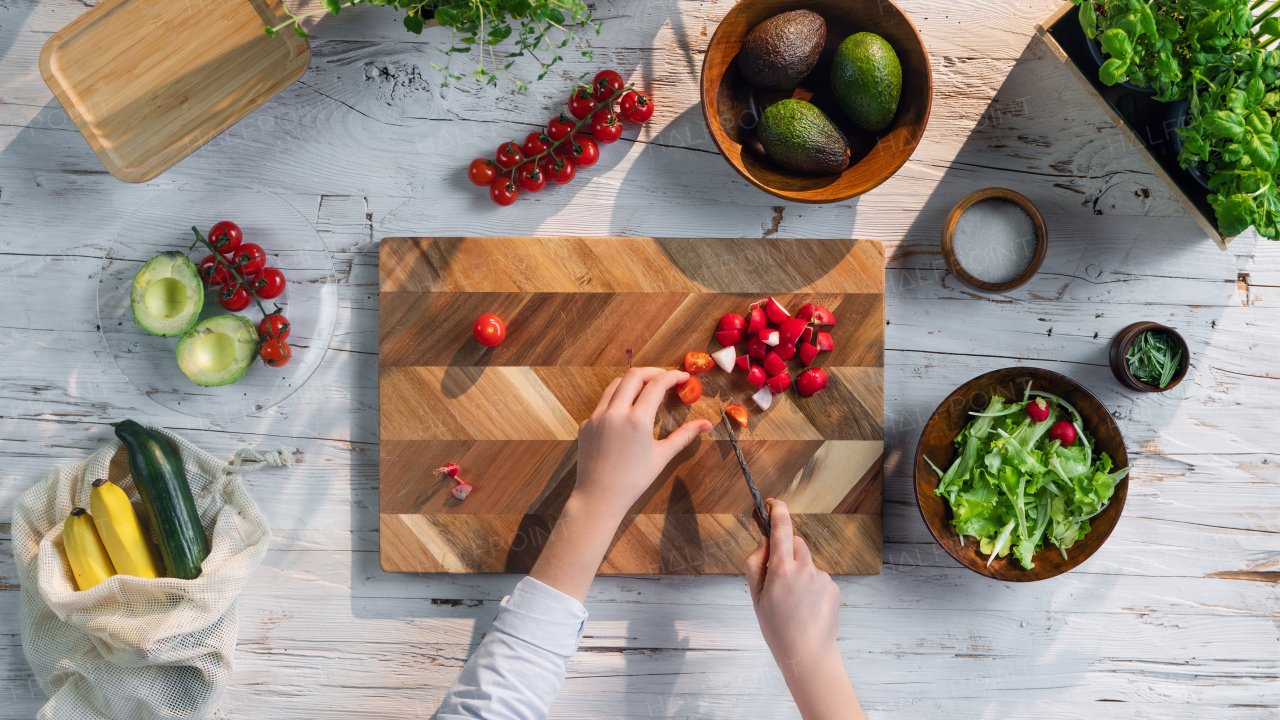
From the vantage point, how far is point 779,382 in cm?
151

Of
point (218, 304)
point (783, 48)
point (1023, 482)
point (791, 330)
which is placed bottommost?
point (1023, 482)

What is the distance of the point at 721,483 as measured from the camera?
5.08ft

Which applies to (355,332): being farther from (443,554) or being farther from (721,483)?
(721,483)

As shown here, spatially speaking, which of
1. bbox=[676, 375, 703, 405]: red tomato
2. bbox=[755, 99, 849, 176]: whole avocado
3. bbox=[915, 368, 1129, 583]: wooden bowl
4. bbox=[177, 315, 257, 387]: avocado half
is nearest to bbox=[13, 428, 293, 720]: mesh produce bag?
bbox=[177, 315, 257, 387]: avocado half

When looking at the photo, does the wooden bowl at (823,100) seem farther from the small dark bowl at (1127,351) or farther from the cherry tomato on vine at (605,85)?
the small dark bowl at (1127,351)

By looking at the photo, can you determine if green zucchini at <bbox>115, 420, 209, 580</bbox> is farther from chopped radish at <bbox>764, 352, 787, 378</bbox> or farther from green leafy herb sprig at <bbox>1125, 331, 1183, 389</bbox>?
green leafy herb sprig at <bbox>1125, 331, 1183, 389</bbox>

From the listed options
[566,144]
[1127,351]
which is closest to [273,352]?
[566,144]

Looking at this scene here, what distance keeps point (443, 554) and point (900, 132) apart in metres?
1.36

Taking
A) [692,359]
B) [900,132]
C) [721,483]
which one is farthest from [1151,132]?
[721,483]

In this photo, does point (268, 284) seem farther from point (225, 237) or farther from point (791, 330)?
point (791, 330)

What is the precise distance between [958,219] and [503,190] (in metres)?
1.01

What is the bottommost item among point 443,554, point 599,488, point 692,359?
point 443,554

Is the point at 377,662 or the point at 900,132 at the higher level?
the point at 900,132

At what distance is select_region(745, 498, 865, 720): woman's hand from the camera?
141 cm
